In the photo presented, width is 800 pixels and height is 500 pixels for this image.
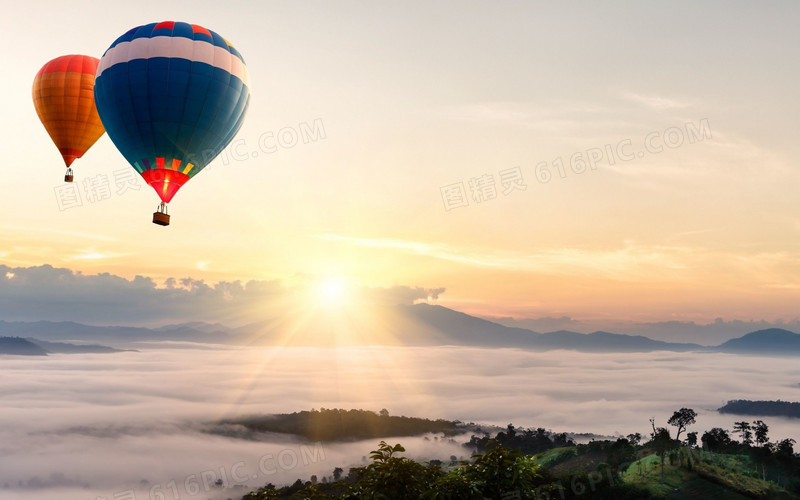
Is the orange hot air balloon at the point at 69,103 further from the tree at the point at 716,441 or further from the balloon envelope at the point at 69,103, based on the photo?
the tree at the point at 716,441

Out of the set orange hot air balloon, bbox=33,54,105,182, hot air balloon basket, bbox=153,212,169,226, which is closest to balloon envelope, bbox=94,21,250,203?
hot air balloon basket, bbox=153,212,169,226

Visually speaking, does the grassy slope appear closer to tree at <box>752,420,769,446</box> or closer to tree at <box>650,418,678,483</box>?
tree at <box>650,418,678,483</box>

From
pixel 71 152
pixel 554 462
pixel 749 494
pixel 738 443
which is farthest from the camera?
pixel 554 462

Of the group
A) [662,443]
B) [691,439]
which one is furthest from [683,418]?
[662,443]

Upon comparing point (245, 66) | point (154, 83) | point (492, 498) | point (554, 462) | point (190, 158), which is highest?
point (245, 66)

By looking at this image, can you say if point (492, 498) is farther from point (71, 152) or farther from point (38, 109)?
point (38, 109)

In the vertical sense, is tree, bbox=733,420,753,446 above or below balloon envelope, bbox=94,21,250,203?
below

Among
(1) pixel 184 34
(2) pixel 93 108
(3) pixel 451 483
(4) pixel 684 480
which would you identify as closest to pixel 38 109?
(2) pixel 93 108
